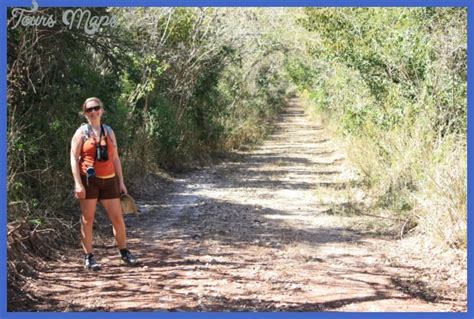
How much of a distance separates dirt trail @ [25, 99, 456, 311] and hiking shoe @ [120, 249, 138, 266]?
0.30 feet

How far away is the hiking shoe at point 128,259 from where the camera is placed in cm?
609

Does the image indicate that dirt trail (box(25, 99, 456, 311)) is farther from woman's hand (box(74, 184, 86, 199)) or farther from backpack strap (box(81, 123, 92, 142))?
backpack strap (box(81, 123, 92, 142))

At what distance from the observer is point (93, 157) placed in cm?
561

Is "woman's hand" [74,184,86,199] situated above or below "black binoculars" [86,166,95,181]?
below

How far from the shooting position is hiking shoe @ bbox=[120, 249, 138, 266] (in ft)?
20.0

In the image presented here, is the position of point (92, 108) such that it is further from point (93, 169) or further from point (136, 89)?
point (136, 89)

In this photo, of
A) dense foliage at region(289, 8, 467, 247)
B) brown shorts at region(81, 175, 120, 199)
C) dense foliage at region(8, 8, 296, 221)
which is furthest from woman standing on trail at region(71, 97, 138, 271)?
dense foliage at region(289, 8, 467, 247)

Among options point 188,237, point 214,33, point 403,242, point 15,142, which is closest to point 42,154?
point 15,142

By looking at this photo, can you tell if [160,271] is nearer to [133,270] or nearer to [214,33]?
[133,270]

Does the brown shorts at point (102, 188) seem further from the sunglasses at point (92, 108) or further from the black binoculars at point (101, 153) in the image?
the sunglasses at point (92, 108)

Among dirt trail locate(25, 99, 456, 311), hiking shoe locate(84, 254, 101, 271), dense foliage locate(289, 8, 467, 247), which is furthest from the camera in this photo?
dense foliage locate(289, 8, 467, 247)

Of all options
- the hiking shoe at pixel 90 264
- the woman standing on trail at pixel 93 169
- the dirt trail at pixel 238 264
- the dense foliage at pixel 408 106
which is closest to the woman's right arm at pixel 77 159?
the woman standing on trail at pixel 93 169

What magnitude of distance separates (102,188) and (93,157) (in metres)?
0.35

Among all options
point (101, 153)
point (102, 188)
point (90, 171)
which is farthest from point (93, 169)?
point (102, 188)
